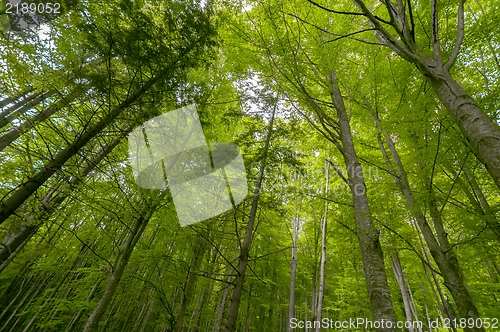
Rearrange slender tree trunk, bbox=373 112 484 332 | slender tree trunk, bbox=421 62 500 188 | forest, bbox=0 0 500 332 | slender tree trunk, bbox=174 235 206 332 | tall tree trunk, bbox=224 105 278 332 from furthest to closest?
slender tree trunk, bbox=174 235 206 332, slender tree trunk, bbox=373 112 484 332, tall tree trunk, bbox=224 105 278 332, forest, bbox=0 0 500 332, slender tree trunk, bbox=421 62 500 188

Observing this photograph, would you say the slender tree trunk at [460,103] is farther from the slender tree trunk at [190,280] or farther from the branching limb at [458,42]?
the slender tree trunk at [190,280]

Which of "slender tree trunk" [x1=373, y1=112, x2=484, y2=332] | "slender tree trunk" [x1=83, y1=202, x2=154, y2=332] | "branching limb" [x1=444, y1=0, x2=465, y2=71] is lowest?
"slender tree trunk" [x1=83, y1=202, x2=154, y2=332]

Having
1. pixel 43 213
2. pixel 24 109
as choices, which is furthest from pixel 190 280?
pixel 24 109

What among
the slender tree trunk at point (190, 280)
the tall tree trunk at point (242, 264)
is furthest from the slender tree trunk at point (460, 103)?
the slender tree trunk at point (190, 280)

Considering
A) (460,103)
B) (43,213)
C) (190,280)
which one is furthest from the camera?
(190,280)

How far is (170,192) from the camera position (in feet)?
16.6

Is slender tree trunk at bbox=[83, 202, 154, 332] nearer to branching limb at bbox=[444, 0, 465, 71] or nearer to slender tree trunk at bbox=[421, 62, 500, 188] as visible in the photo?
slender tree trunk at bbox=[421, 62, 500, 188]

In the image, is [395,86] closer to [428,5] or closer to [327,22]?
[428,5]

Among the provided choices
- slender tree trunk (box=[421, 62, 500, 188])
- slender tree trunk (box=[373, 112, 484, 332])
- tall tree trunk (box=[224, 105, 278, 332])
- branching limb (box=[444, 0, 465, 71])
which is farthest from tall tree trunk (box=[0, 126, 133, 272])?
slender tree trunk (box=[373, 112, 484, 332])

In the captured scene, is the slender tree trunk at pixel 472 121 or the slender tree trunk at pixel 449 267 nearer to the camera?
the slender tree trunk at pixel 472 121

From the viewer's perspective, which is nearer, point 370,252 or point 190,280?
point 370,252

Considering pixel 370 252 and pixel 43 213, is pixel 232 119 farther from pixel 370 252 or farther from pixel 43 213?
pixel 370 252

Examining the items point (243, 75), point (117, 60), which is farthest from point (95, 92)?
point (243, 75)

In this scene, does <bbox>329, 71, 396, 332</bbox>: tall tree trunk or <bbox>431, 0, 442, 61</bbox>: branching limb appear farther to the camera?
<bbox>431, 0, 442, 61</bbox>: branching limb
